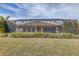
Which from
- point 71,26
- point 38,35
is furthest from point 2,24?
point 71,26

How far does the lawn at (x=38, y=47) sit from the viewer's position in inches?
70.0

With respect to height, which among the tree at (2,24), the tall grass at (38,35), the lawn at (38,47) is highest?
the tree at (2,24)

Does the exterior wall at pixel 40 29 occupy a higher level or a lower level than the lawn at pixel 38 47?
higher

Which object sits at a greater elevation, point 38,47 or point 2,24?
point 2,24

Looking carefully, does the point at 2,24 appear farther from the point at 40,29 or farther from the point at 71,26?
the point at 71,26

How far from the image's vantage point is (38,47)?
1790 millimetres

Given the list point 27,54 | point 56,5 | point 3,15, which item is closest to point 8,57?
point 27,54

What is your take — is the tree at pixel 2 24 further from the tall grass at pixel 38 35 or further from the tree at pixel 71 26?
the tree at pixel 71 26

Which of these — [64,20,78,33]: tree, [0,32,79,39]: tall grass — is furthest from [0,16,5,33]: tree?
[64,20,78,33]: tree

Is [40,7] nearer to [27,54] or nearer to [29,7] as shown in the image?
[29,7]

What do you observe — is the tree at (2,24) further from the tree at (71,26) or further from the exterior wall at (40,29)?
the tree at (71,26)

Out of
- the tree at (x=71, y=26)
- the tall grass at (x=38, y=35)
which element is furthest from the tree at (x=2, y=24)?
the tree at (x=71, y=26)

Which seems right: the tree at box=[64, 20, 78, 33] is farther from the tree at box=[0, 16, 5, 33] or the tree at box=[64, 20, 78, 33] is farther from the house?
the tree at box=[0, 16, 5, 33]

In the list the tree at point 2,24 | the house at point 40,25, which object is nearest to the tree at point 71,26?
the house at point 40,25
